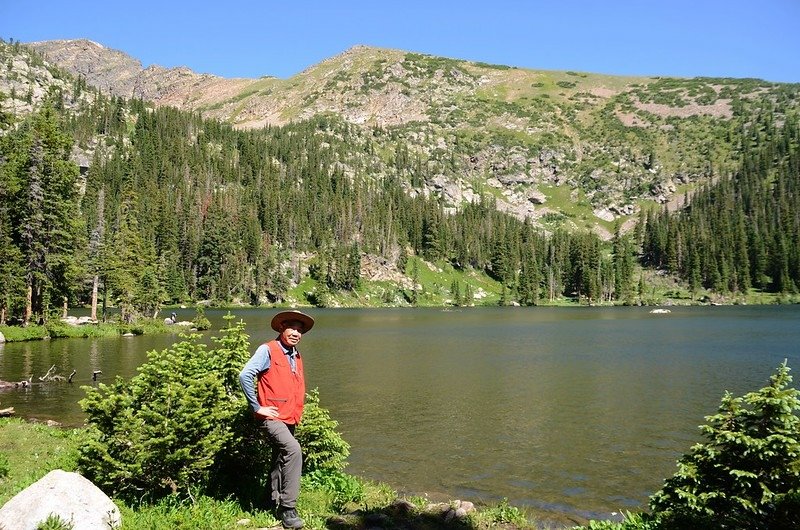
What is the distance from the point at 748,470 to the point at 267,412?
8669 millimetres

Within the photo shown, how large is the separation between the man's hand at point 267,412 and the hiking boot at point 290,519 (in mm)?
1757

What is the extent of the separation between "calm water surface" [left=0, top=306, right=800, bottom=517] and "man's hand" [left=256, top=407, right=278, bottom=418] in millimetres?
9308

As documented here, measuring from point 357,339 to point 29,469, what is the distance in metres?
55.4

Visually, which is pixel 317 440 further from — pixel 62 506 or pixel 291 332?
pixel 62 506

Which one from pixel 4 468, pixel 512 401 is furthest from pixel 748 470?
pixel 512 401

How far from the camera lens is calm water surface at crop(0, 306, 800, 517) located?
1847 centimetres

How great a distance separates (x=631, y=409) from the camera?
29.3m

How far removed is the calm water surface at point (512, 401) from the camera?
1847 cm

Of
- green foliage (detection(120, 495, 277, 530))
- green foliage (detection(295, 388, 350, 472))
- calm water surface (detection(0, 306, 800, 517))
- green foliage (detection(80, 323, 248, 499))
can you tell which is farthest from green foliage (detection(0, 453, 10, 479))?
calm water surface (detection(0, 306, 800, 517))

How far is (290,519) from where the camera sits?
903 centimetres

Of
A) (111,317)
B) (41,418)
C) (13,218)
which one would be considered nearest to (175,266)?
(111,317)

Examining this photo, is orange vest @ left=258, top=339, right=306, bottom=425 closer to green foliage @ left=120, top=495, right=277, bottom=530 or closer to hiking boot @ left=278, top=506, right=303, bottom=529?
hiking boot @ left=278, top=506, right=303, bottom=529

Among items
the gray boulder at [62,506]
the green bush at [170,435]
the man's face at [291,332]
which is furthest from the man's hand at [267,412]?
the gray boulder at [62,506]

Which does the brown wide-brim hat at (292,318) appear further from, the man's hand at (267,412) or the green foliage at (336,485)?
the green foliage at (336,485)
